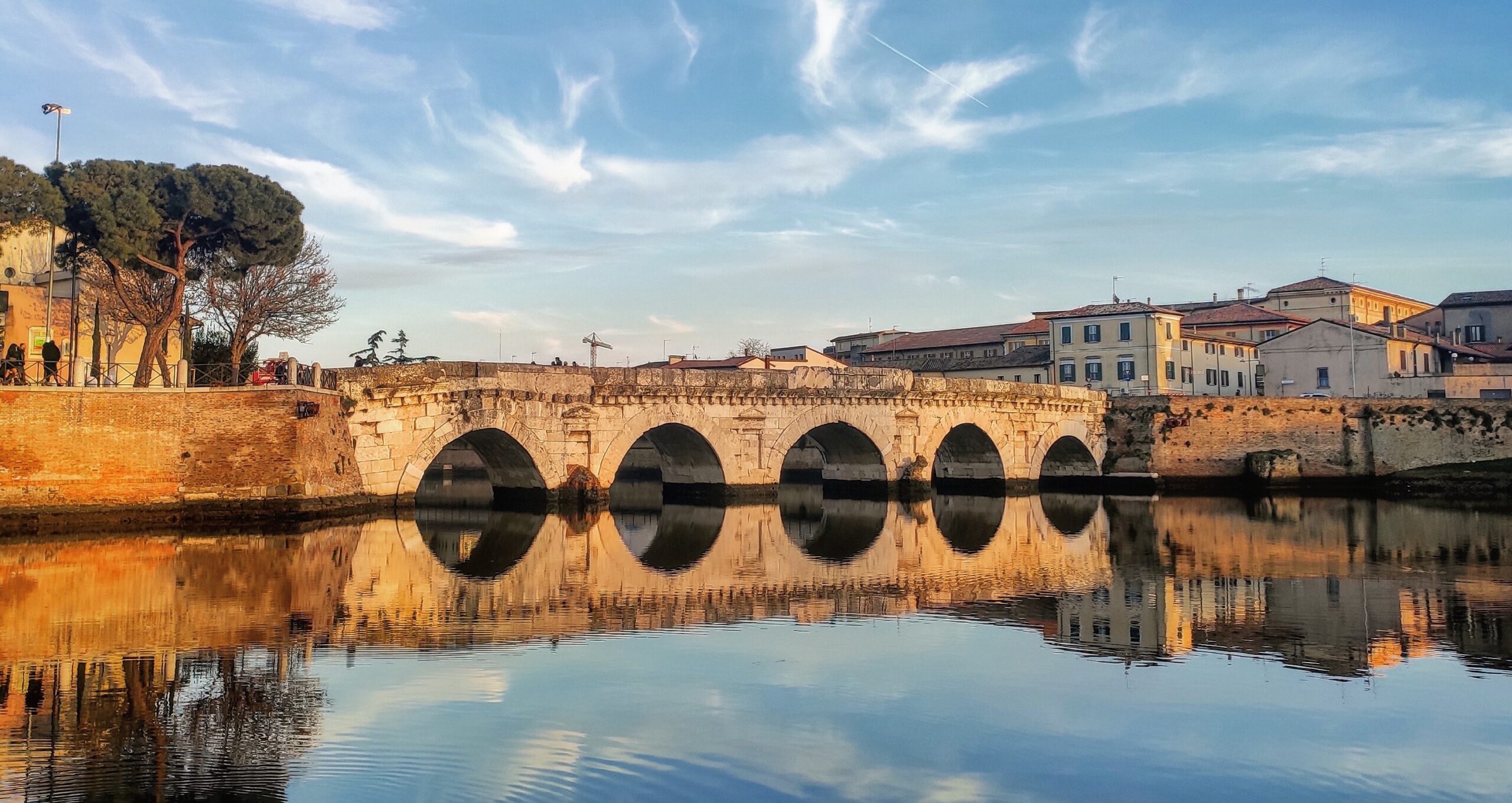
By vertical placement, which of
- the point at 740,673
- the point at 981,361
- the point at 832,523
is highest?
the point at 981,361

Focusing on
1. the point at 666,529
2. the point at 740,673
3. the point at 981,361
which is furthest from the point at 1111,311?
the point at 740,673

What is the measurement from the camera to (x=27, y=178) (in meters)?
28.2

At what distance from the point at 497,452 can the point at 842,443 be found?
12.5 m

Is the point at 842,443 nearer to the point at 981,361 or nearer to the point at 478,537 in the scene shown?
the point at 478,537

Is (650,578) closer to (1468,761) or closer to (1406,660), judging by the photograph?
(1406,660)

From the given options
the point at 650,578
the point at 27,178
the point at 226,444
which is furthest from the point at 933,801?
the point at 27,178

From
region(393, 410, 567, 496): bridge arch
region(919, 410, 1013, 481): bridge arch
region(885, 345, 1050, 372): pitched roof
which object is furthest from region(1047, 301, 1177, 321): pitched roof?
region(393, 410, 567, 496): bridge arch

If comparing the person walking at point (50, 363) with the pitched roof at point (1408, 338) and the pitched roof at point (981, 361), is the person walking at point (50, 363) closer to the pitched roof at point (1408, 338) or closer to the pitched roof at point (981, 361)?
the pitched roof at point (981, 361)

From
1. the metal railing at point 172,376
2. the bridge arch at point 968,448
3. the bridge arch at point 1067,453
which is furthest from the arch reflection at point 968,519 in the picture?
the metal railing at point 172,376

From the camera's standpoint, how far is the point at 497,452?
3253 cm

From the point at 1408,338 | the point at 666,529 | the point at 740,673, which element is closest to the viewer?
the point at 740,673

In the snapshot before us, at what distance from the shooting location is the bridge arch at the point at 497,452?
29.1 meters

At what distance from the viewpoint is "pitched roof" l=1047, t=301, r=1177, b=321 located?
56.6 meters

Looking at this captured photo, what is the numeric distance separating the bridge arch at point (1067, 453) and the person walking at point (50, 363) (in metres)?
30.3
